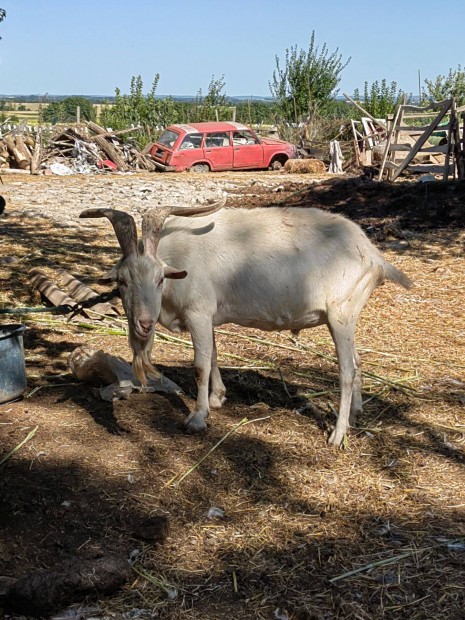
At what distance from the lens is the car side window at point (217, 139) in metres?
26.6

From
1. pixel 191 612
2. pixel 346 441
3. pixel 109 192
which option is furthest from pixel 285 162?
pixel 191 612

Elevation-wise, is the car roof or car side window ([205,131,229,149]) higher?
the car roof

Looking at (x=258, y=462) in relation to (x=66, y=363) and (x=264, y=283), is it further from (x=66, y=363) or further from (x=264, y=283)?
(x=66, y=363)

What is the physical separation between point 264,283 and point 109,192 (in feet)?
44.2

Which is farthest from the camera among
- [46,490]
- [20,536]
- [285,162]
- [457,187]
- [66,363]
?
[285,162]

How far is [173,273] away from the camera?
490 centimetres

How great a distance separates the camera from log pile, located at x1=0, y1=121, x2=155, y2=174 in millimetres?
25359

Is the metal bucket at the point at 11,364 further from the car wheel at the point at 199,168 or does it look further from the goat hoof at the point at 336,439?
the car wheel at the point at 199,168

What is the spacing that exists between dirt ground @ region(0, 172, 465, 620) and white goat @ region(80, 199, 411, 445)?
1.38 feet

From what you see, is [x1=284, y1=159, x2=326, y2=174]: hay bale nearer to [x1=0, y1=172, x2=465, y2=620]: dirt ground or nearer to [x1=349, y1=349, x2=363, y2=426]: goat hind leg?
[x1=0, y1=172, x2=465, y2=620]: dirt ground

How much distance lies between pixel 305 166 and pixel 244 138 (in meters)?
2.64

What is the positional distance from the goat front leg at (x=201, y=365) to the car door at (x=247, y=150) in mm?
22052

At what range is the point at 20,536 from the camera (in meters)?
4.05

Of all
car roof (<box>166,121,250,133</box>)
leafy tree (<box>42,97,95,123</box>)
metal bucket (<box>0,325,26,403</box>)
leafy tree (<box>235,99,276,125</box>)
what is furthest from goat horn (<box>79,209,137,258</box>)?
leafy tree (<box>235,99,276,125</box>)
